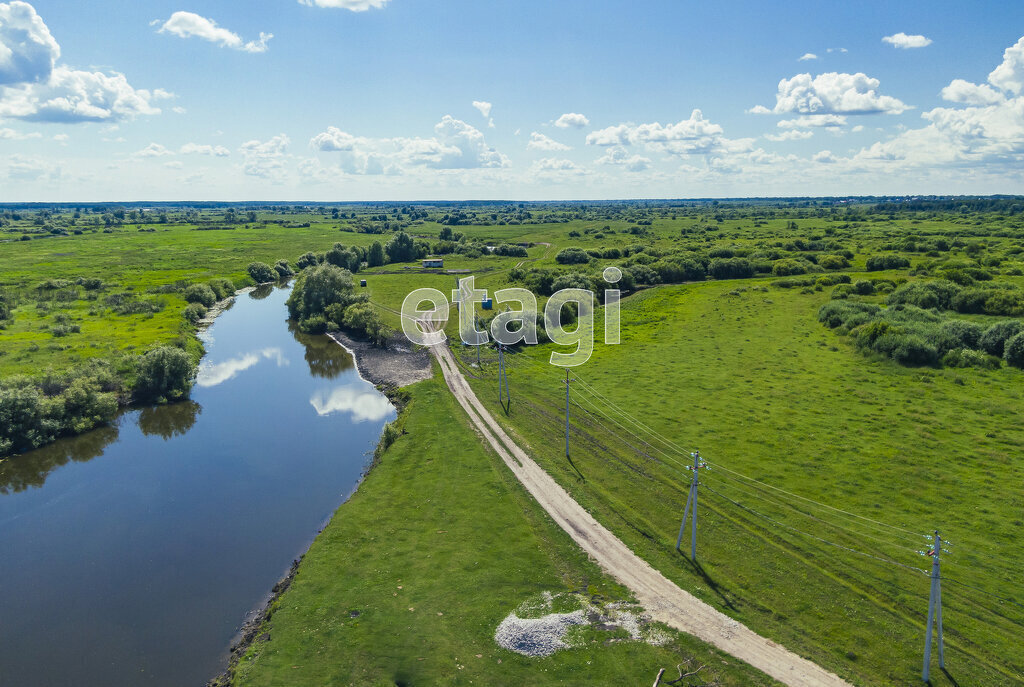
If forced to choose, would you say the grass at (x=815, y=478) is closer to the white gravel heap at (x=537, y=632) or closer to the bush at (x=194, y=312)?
the white gravel heap at (x=537, y=632)

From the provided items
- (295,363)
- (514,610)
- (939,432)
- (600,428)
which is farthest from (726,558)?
(295,363)

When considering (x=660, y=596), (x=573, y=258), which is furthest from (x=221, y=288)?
(x=660, y=596)

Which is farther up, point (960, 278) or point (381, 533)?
point (960, 278)

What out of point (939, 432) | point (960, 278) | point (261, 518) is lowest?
point (261, 518)

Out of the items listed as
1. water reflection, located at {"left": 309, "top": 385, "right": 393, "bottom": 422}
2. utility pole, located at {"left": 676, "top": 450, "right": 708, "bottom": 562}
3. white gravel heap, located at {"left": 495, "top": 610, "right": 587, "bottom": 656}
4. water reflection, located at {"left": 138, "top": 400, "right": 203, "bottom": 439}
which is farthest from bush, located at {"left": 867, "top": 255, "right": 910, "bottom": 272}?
water reflection, located at {"left": 138, "top": 400, "right": 203, "bottom": 439}

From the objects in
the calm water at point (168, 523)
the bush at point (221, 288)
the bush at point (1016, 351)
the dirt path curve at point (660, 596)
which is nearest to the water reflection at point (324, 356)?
the calm water at point (168, 523)

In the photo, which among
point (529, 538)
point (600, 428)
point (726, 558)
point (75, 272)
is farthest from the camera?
point (75, 272)

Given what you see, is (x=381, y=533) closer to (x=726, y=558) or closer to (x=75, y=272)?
(x=726, y=558)
